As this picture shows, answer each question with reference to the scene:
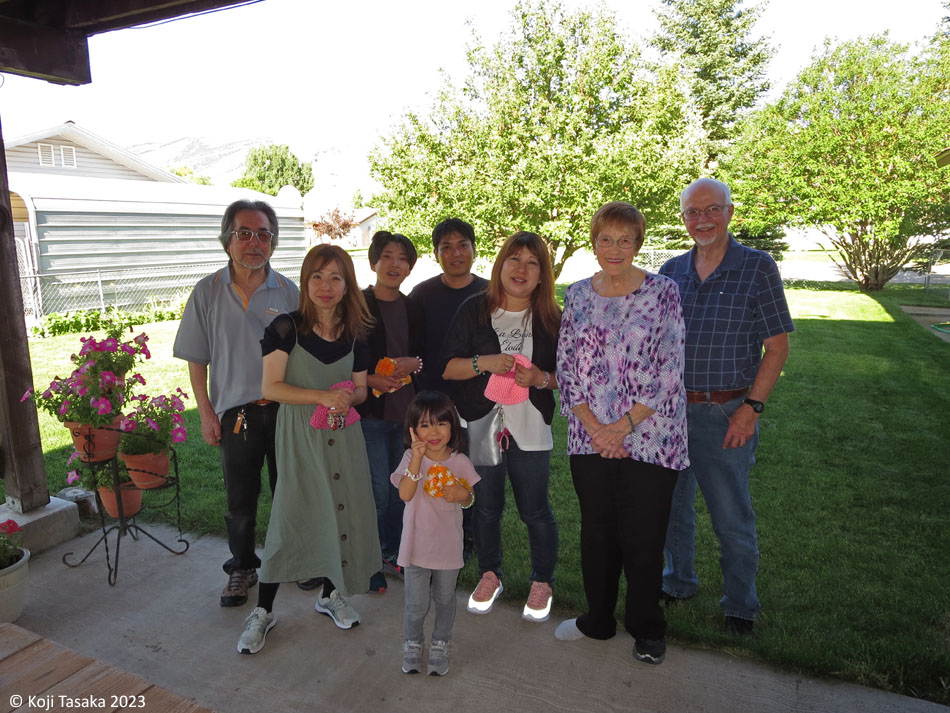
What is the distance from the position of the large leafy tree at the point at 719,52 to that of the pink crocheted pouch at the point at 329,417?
32660mm

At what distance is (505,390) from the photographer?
3072mm

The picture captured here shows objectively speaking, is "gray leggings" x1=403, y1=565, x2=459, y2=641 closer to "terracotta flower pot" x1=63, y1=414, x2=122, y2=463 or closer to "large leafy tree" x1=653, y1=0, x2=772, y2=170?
"terracotta flower pot" x1=63, y1=414, x2=122, y2=463

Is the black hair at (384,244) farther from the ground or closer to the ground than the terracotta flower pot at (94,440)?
farther from the ground

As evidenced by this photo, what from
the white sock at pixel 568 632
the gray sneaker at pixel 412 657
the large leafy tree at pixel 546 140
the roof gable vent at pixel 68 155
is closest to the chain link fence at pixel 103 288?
the roof gable vent at pixel 68 155

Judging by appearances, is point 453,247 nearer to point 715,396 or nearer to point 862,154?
point 715,396

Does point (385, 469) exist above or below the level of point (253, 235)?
below

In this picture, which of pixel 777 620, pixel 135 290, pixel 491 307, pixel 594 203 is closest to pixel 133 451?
pixel 491 307

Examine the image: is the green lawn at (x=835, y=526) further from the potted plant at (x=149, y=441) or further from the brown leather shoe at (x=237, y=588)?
the brown leather shoe at (x=237, y=588)

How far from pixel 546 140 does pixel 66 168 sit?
43.7ft

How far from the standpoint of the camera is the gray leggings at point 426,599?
2.83 metres

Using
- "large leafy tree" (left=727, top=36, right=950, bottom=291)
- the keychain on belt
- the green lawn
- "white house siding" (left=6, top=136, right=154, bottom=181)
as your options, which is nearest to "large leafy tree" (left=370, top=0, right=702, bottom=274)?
"large leafy tree" (left=727, top=36, right=950, bottom=291)

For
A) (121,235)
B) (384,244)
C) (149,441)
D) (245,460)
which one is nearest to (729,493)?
(384,244)

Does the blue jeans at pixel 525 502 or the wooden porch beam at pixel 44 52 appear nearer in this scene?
the blue jeans at pixel 525 502

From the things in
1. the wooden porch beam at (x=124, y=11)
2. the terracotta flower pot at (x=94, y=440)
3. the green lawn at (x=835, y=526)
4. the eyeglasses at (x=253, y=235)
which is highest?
the wooden porch beam at (x=124, y=11)
